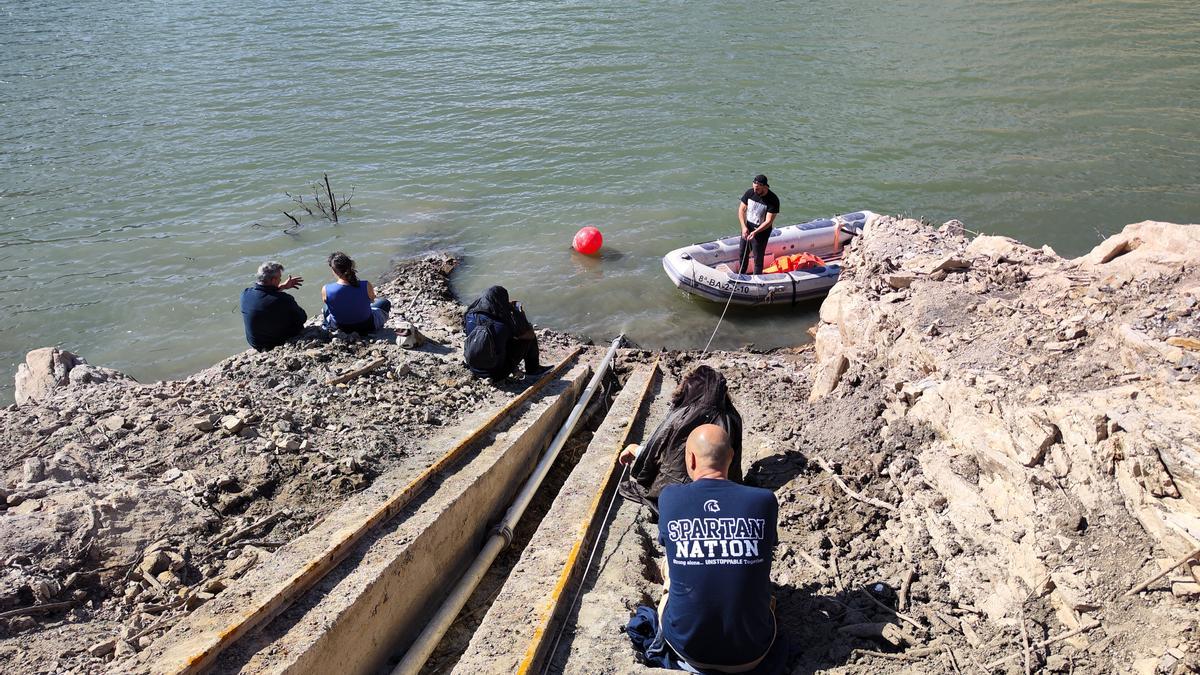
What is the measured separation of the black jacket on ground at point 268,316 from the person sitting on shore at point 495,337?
2.06 metres

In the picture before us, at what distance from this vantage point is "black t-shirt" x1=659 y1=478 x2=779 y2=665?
3898mm

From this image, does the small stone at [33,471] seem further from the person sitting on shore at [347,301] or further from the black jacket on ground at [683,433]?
the black jacket on ground at [683,433]

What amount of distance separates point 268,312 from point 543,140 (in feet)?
36.4

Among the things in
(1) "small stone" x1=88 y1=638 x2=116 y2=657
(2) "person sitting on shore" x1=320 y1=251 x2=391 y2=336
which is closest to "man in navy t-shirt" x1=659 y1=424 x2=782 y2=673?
(1) "small stone" x1=88 y1=638 x2=116 y2=657

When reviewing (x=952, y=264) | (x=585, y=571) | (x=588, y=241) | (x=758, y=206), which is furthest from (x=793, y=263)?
(x=585, y=571)

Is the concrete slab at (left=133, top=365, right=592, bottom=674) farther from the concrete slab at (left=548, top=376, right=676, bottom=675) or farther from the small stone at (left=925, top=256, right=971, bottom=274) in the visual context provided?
the small stone at (left=925, top=256, right=971, bottom=274)

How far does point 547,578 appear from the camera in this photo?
495 cm

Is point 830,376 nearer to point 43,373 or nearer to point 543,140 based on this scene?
point 43,373

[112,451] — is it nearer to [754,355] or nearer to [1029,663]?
[1029,663]

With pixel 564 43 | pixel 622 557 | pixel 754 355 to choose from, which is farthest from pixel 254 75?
pixel 622 557

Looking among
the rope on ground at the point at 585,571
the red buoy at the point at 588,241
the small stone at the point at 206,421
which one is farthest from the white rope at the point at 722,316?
the small stone at the point at 206,421

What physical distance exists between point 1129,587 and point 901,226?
6.72 m

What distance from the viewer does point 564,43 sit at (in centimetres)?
2350

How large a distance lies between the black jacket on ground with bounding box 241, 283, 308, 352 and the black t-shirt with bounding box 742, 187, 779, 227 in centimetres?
670
